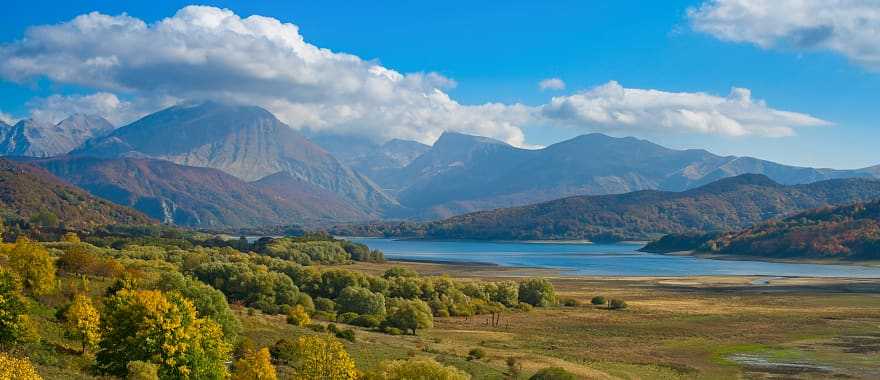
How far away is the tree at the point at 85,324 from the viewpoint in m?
50.5

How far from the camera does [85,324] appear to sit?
50688mm

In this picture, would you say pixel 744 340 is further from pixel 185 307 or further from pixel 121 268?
pixel 121 268

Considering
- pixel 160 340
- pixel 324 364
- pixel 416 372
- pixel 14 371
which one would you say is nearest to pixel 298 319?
pixel 160 340

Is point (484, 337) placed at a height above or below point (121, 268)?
below

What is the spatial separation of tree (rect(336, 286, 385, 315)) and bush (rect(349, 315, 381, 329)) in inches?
239

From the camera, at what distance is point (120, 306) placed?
46750 mm

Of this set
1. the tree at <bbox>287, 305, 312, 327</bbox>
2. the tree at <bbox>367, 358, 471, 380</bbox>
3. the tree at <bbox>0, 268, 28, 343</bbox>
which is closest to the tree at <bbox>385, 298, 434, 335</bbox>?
the tree at <bbox>287, 305, 312, 327</bbox>

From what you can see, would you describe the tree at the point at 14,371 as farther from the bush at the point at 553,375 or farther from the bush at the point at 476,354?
the bush at the point at 476,354

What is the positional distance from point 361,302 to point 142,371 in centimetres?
5392

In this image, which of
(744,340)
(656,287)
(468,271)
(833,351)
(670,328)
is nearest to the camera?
(833,351)

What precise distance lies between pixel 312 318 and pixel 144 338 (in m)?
46.2

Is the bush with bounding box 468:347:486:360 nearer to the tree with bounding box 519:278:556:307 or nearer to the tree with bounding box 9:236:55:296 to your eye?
the tree with bounding box 9:236:55:296

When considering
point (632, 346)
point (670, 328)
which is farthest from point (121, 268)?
point (670, 328)

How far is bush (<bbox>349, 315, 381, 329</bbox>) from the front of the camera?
8688 cm
